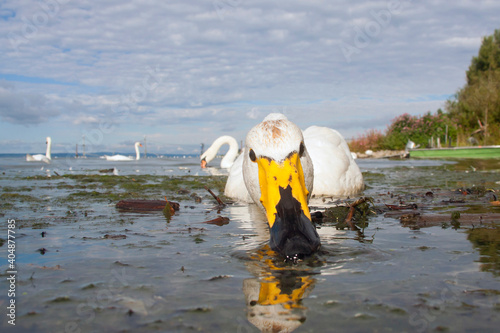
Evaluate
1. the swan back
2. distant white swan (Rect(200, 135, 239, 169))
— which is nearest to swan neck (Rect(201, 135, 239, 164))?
distant white swan (Rect(200, 135, 239, 169))

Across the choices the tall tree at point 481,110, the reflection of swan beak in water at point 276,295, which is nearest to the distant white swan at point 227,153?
the reflection of swan beak in water at point 276,295

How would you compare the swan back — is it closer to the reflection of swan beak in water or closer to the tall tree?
the reflection of swan beak in water

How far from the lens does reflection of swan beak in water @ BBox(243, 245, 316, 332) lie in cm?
231

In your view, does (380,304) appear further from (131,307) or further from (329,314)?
(131,307)

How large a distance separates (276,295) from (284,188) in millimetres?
1099

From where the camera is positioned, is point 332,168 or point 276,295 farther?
point 332,168

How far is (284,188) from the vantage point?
3.63 m

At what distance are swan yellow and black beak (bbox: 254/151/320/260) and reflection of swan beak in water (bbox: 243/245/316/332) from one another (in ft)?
0.64

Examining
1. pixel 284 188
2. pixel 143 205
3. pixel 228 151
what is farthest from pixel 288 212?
pixel 228 151

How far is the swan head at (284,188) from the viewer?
3432 millimetres

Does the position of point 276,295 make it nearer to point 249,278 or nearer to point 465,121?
point 249,278

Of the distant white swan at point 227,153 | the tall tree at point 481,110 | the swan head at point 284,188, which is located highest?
the tall tree at point 481,110

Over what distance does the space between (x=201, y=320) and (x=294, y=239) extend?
1252 mm

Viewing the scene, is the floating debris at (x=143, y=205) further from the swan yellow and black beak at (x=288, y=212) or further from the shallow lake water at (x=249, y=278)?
the swan yellow and black beak at (x=288, y=212)
